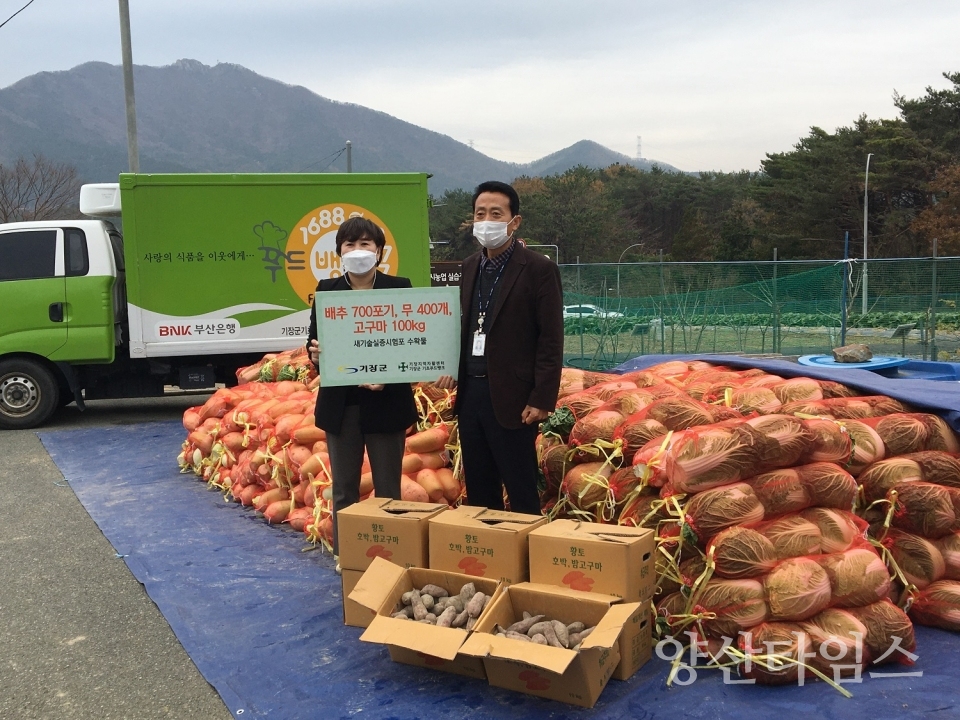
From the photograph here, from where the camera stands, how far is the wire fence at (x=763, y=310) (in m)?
15.3

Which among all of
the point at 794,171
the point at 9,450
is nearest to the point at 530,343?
the point at 9,450

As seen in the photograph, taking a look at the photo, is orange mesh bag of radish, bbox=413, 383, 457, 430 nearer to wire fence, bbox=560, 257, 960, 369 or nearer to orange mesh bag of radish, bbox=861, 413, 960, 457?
orange mesh bag of radish, bbox=861, 413, 960, 457

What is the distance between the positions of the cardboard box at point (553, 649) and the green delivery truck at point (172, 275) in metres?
8.09

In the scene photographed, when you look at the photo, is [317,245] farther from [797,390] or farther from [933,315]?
[933,315]

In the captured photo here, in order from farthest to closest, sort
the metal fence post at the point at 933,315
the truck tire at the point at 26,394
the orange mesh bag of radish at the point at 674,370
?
1. the metal fence post at the point at 933,315
2. the truck tire at the point at 26,394
3. the orange mesh bag of radish at the point at 674,370

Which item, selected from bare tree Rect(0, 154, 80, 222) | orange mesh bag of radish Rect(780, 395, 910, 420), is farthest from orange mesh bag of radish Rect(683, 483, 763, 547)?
bare tree Rect(0, 154, 80, 222)

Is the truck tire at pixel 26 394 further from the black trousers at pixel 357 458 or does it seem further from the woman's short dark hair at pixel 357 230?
the woman's short dark hair at pixel 357 230

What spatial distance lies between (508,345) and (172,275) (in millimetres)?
7868

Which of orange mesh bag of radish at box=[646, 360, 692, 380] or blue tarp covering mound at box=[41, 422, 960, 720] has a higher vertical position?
orange mesh bag of radish at box=[646, 360, 692, 380]

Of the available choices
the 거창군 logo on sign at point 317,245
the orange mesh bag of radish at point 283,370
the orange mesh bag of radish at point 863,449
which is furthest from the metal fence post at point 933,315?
the orange mesh bag of radish at point 863,449

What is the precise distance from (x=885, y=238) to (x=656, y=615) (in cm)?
5165

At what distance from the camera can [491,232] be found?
13.3ft

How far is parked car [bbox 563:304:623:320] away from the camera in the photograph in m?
15.9

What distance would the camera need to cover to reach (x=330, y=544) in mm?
5457
